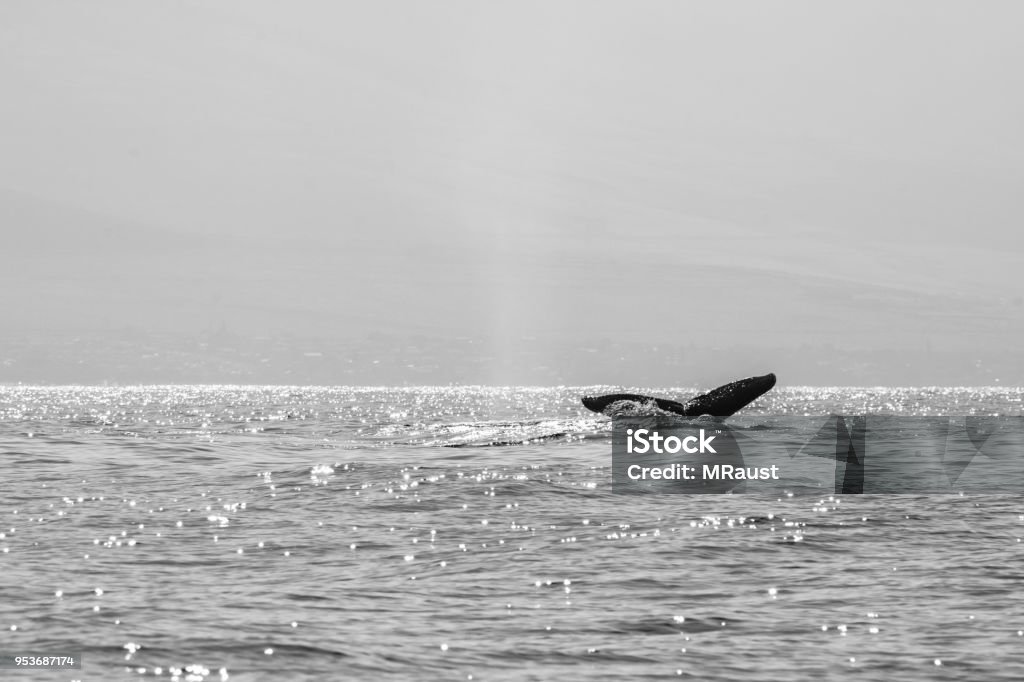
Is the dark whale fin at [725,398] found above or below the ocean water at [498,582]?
above

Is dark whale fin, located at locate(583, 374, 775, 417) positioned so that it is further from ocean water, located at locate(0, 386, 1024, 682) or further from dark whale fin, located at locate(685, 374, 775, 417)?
ocean water, located at locate(0, 386, 1024, 682)

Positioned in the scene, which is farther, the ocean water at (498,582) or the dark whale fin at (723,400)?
the dark whale fin at (723,400)

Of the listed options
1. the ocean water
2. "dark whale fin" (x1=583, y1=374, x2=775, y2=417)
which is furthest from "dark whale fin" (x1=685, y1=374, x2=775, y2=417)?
the ocean water

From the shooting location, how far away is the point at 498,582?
14016mm

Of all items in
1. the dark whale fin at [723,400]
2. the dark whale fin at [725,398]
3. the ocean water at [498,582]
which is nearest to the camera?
the ocean water at [498,582]

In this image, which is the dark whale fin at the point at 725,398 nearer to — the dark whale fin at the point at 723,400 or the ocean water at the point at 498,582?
the dark whale fin at the point at 723,400

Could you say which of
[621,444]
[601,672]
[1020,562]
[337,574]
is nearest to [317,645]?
[601,672]

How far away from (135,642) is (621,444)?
28212 millimetres

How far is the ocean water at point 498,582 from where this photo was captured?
10.5 metres

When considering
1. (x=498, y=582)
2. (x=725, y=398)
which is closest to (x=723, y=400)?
(x=725, y=398)

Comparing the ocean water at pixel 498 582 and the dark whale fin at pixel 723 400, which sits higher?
the dark whale fin at pixel 723 400

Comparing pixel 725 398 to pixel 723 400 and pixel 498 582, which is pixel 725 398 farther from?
pixel 498 582

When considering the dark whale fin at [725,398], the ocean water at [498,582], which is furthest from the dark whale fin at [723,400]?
the ocean water at [498,582]

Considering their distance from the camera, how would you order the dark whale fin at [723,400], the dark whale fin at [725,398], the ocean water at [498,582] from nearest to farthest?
1. the ocean water at [498,582]
2. the dark whale fin at [723,400]
3. the dark whale fin at [725,398]
